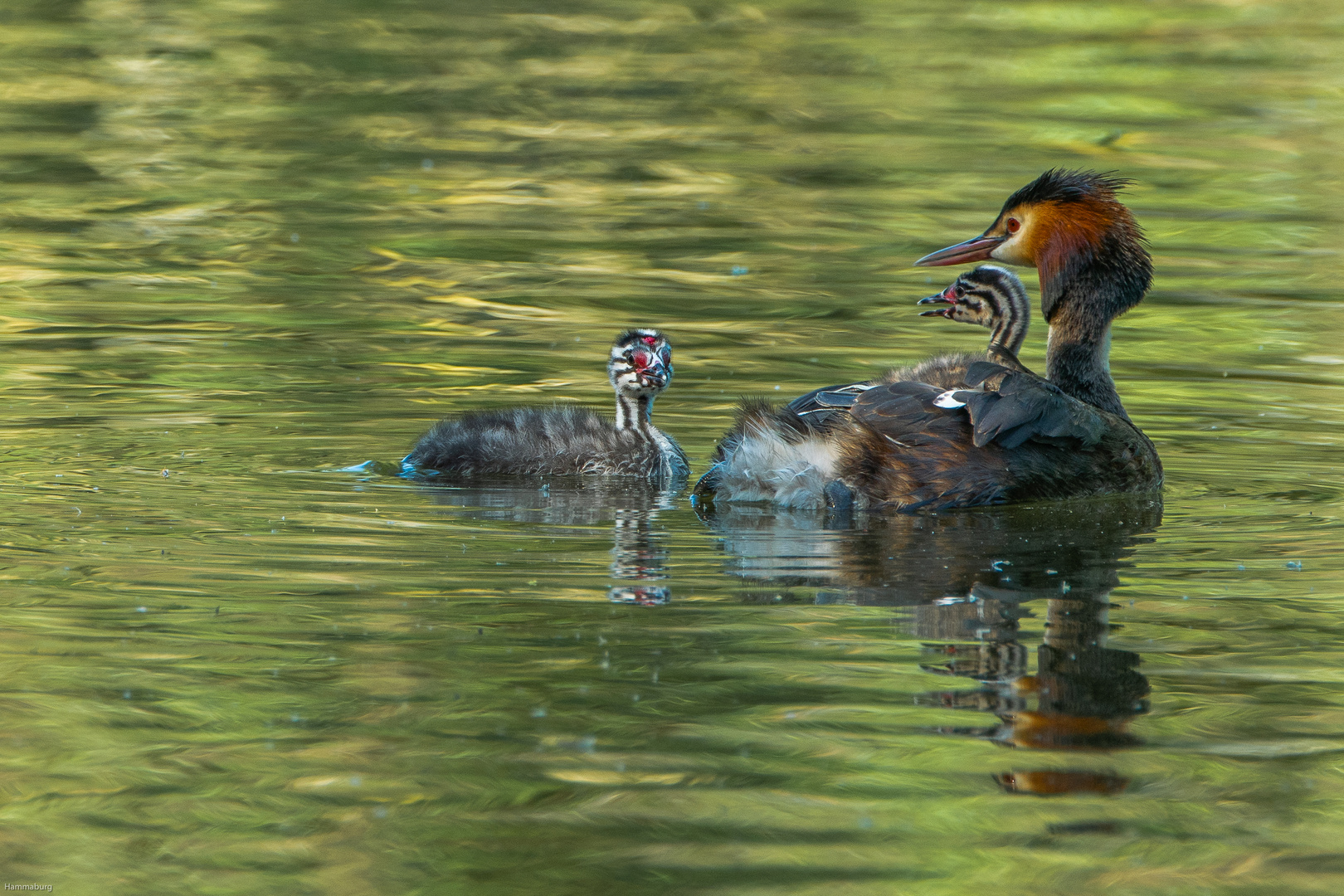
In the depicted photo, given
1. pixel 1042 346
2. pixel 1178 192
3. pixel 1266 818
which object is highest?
pixel 1178 192

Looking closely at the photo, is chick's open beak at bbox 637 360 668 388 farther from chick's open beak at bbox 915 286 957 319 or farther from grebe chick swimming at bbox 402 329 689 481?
chick's open beak at bbox 915 286 957 319

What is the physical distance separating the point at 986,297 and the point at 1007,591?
2593 millimetres

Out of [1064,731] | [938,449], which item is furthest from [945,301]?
[1064,731]

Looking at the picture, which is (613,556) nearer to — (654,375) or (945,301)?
(654,375)

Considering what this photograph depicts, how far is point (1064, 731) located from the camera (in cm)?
468

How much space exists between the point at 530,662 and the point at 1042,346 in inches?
251

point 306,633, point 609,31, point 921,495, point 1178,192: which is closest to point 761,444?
point 921,495

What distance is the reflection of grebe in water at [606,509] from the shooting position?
19.8 ft

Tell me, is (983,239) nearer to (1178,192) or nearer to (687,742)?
(687,742)

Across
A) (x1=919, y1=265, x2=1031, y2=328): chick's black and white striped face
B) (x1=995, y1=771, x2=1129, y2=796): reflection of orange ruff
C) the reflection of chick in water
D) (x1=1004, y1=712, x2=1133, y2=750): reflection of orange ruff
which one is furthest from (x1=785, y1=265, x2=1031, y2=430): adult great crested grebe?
(x1=995, y1=771, x2=1129, y2=796): reflection of orange ruff

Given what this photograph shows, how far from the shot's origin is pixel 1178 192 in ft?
48.7

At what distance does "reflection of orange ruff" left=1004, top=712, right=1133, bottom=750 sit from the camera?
4.59 meters

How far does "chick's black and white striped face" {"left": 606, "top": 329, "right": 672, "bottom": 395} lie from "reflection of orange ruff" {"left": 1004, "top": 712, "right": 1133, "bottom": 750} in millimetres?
3497

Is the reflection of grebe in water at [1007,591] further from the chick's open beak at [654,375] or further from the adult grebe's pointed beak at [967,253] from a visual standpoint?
the adult grebe's pointed beak at [967,253]
